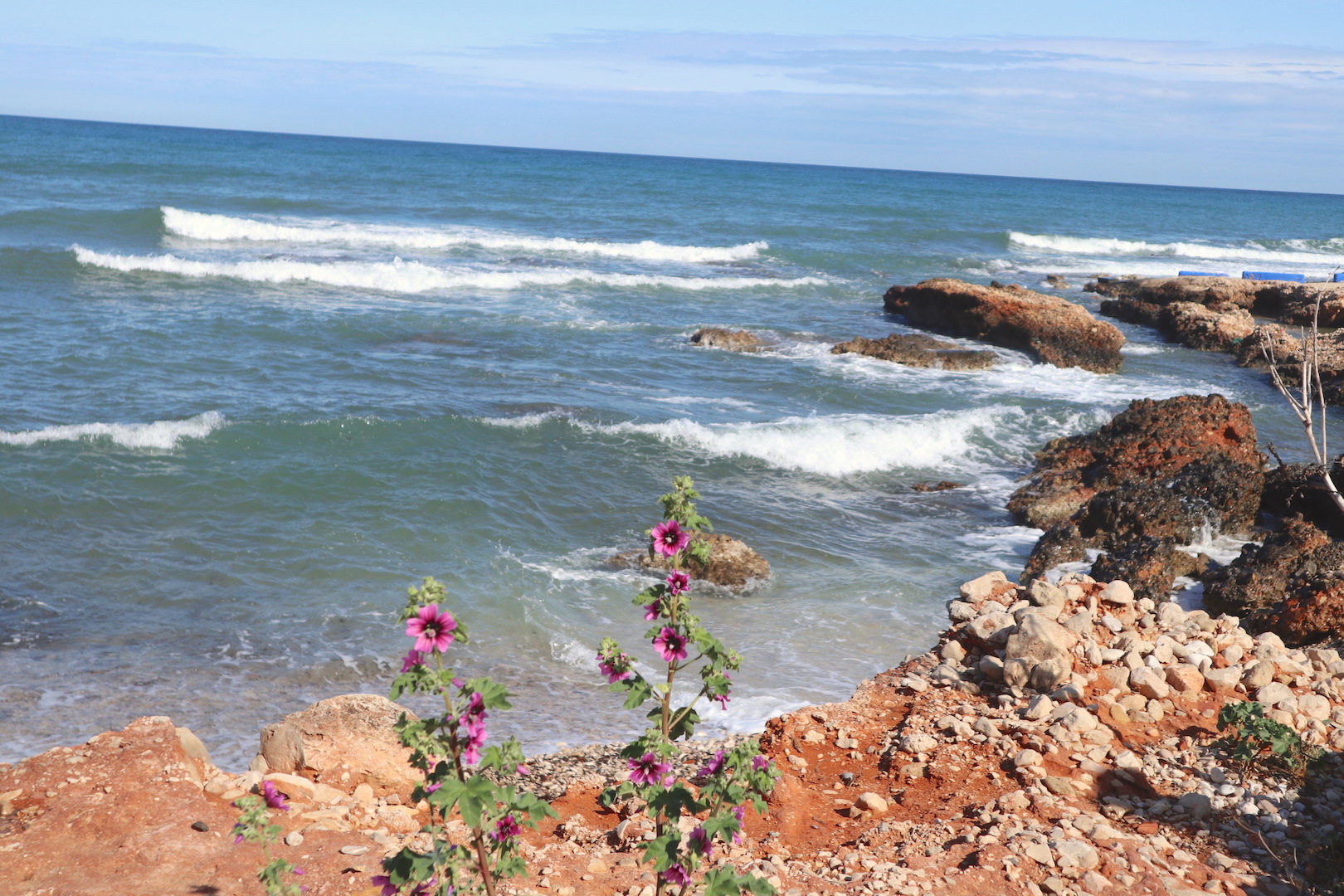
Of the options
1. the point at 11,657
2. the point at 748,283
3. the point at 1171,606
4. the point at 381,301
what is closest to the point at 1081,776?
the point at 1171,606

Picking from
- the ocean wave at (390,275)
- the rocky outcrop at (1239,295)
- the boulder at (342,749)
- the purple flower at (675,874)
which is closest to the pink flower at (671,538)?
the purple flower at (675,874)

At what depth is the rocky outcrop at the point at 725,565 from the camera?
9.02 m

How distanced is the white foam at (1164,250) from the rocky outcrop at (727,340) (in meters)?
32.4

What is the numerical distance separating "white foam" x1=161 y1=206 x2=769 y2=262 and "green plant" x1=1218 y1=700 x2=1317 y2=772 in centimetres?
3011

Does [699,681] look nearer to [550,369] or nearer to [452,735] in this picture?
[452,735]

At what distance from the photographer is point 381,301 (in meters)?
22.5

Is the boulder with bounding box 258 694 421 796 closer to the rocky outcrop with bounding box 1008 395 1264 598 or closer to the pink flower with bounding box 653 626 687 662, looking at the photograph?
the pink flower with bounding box 653 626 687 662

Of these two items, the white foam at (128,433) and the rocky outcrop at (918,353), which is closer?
the white foam at (128,433)

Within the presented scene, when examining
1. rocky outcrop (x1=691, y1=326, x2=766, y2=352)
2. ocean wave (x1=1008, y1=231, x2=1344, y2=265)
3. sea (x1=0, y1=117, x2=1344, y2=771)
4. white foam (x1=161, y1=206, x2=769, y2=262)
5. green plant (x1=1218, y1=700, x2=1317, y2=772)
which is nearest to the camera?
green plant (x1=1218, y1=700, x2=1317, y2=772)

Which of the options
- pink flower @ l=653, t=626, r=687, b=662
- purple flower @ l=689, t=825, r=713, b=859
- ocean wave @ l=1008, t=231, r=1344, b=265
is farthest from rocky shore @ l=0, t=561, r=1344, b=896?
ocean wave @ l=1008, t=231, r=1344, b=265

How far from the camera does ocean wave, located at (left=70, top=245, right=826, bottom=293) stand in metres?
23.8

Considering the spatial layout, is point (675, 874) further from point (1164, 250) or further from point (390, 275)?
point (1164, 250)

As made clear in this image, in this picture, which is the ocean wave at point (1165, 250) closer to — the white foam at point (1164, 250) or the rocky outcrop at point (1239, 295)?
the white foam at point (1164, 250)

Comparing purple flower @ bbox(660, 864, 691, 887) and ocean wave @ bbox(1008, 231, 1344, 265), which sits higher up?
ocean wave @ bbox(1008, 231, 1344, 265)
